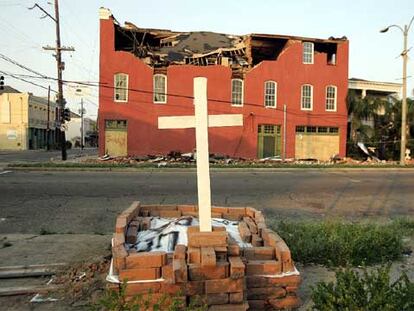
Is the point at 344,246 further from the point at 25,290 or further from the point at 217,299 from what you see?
the point at 25,290

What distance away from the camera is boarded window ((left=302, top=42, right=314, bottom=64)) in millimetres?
34688

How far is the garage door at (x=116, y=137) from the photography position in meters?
32.2

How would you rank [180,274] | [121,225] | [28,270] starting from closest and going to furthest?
[180,274], [121,225], [28,270]

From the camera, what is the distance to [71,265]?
565 cm

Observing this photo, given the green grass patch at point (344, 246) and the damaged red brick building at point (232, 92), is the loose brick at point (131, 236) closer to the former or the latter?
the green grass patch at point (344, 246)

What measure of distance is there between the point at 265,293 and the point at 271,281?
0.40ft

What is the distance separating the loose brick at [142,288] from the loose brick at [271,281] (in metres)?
0.85

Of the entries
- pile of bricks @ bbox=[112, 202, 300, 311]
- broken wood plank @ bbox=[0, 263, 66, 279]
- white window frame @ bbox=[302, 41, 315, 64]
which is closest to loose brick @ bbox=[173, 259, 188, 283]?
pile of bricks @ bbox=[112, 202, 300, 311]

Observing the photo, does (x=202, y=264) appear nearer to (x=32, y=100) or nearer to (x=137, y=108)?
(x=137, y=108)

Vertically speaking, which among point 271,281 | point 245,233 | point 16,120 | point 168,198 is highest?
point 16,120

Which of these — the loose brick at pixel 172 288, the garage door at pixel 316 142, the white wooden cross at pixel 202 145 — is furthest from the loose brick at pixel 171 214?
the garage door at pixel 316 142

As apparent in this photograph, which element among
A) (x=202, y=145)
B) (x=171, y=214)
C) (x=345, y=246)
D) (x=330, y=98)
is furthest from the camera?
(x=330, y=98)

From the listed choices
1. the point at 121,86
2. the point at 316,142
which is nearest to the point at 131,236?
the point at 121,86

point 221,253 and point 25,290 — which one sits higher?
point 221,253
